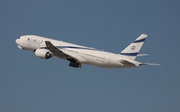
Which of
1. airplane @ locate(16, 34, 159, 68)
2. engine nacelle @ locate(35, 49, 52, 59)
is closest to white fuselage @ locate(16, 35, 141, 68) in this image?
airplane @ locate(16, 34, 159, 68)

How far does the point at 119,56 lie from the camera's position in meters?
69.6

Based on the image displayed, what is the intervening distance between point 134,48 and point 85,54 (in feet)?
30.9

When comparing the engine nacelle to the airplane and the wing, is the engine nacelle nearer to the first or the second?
the airplane

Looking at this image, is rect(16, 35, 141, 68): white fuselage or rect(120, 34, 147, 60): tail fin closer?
rect(16, 35, 141, 68): white fuselage

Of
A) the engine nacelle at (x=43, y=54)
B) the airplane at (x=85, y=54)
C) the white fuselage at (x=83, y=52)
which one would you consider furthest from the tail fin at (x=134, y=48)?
the engine nacelle at (x=43, y=54)

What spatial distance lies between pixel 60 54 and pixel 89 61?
5.80 m

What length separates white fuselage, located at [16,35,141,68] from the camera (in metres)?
69.0

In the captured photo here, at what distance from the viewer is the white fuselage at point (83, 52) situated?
69.0 meters

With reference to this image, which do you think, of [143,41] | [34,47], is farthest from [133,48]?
[34,47]

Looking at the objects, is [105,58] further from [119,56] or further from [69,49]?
[69,49]

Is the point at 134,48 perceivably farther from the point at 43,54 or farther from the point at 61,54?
the point at 43,54

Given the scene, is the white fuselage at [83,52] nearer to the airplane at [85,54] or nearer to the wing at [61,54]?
the airplane at [85,54]

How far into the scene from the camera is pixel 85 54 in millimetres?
73125

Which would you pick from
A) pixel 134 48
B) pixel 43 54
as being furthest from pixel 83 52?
pixel 134 48
